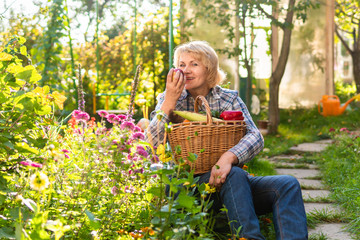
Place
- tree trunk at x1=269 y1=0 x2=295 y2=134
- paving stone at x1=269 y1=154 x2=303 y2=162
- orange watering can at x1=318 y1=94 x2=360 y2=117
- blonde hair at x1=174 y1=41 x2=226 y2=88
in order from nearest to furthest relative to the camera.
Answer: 1. blonde hair at x1=174 y1=41 x2=226 y2=88
2. paving stone at x1=269 y1=154 x2=303 y2=162
3. tree trunk at x1=269 y1=0 x2=295 y2=134
4. orange watering can at x1=318 y1=94 x2=360 y2=117

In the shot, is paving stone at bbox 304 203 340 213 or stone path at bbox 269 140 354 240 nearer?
stone path at bbox 269 140 354 240

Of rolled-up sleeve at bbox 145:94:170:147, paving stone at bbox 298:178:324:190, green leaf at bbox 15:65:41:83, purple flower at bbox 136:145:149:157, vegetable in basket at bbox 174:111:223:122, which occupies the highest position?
green leaf at bbox 15:65:41:83

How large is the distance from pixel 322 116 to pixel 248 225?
22.0ft

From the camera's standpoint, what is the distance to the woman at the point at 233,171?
205cm

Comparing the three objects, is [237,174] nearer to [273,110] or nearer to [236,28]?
[273,110]

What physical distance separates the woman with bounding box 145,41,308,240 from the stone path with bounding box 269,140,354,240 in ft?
1.20

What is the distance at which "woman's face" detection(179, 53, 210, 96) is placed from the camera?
2469 mm

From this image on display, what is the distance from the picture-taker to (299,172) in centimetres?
435

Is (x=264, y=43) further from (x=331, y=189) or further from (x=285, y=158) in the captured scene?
(x=331, y=189)

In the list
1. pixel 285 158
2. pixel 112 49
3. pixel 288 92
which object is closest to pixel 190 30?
pixel 112 49

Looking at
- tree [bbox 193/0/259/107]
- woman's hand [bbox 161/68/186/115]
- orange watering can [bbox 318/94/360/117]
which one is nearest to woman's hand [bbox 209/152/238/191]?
woman's hand [bbox 161/68/186/115]

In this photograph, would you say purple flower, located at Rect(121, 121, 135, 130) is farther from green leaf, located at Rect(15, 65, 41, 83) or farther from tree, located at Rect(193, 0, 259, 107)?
tree, located at Rect(193, 0, 259, 107)

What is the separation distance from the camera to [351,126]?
720 centimetres

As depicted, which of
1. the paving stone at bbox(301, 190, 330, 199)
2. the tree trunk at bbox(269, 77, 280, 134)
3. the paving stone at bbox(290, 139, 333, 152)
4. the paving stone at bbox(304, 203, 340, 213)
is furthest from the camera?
the tree trunk at bbox(269, 77, 280, 134)
